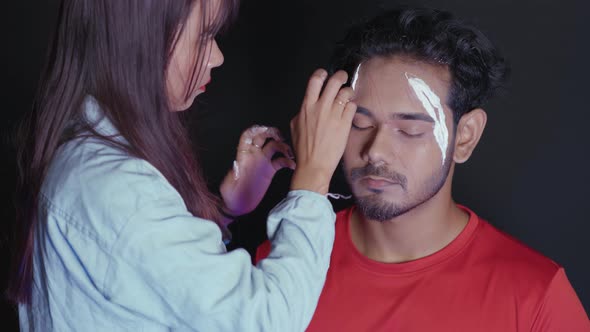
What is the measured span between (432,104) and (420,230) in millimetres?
295

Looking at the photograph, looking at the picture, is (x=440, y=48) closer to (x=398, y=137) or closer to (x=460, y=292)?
(x=398, y=137)

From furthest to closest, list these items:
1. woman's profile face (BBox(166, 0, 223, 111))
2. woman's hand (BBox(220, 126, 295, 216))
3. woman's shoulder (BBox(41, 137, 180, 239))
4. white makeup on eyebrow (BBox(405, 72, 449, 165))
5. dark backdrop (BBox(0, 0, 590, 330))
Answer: dark backdrop (BBox(0, 0, 590, 330)), woman's hand (BBox(220, 126, 295, 216)), white makeup on eyebrow (BBox(405, 72, 449, 165)), woman's profile face (BBox(166, 0, 223, 111)), woman's shoulder (BBox(41, 137, 180, 239))

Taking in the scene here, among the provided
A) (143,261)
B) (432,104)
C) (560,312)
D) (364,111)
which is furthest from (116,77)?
(560,312)

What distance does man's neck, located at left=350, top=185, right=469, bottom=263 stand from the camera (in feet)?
4.82

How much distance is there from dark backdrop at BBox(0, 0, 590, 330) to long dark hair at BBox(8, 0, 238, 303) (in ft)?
2.06

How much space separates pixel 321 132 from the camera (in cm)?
108

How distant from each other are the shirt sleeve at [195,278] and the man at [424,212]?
50 centimetres

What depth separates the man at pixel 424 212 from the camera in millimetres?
1344

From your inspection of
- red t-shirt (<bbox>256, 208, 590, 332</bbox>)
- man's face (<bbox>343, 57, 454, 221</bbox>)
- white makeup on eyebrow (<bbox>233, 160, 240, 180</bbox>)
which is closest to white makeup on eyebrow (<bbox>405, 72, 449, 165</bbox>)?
man's face (<bbox>343, 57, 454, 221</bbox>)

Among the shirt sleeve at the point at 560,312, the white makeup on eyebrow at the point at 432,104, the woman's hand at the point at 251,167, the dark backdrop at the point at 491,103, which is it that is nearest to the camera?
the shirt sleeve at the point at 560,312

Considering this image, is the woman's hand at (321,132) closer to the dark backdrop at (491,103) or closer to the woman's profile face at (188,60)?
the woman's profile face at (188,60)

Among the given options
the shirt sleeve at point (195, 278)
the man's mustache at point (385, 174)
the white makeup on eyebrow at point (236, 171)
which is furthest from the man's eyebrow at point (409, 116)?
the shirt sleeve at point (195, 278)

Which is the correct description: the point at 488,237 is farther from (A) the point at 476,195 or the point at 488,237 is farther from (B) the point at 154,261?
(B) the point at 154,261

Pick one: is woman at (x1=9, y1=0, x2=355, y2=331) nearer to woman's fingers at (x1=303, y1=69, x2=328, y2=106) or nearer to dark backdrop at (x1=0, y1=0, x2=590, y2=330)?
woman's fingers at (x1=303, y1=69, x2=328, y2=106)
